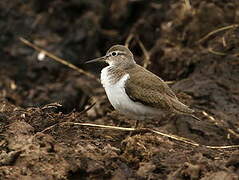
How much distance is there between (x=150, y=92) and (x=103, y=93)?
3.11 m

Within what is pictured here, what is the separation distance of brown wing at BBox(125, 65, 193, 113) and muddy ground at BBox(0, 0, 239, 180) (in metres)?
0.41

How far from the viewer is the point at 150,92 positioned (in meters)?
6.46

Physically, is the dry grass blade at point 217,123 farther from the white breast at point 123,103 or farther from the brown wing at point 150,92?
the white breast at point 123,103

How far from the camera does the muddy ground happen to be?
5270 mm

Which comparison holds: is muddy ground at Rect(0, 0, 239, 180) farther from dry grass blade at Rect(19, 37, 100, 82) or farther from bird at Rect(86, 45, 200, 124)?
bird at Rect(86, 45, 200, 124)

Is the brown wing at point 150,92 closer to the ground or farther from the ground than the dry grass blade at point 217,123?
farther from the ground

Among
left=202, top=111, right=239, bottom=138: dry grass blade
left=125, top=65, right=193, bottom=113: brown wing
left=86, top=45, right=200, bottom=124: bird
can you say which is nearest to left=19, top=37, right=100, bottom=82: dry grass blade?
left=202, top=111, right=239, bottom=138: dry grass blade

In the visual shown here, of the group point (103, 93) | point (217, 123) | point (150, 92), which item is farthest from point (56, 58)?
point (150, 92)

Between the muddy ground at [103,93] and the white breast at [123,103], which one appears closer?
the muddy ground at [103,93]

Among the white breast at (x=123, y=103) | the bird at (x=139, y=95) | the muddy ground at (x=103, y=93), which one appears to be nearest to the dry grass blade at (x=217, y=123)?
the muddy ground at (x=103, y=93)

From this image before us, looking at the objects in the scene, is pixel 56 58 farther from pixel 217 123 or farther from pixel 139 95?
pixel 139 95

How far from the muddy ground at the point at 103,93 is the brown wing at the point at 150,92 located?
0.41 m

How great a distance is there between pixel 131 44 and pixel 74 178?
575 centimetres

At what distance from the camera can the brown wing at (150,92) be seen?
251 inches
